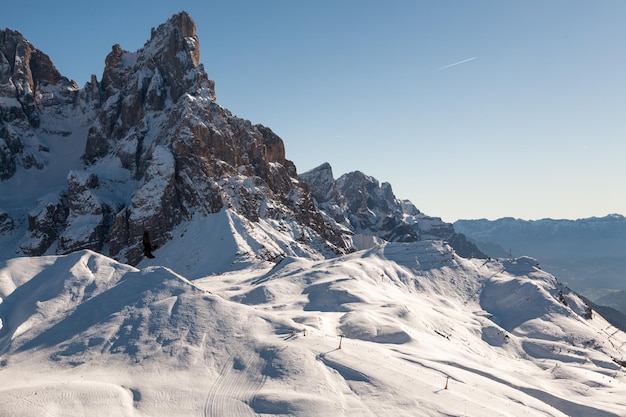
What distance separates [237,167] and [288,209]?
20112 mm

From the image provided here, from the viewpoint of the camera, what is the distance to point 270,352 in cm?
3247

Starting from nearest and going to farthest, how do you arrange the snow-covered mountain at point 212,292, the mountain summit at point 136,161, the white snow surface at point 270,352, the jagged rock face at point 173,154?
1. the white snow surface at point 270,352
2. the snow-covered mountain at point 212,292
3. the jagged rock face at point 173,154
4. the mountain summit at point 136,161

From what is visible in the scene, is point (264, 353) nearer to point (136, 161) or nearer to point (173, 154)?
point (173, 154)

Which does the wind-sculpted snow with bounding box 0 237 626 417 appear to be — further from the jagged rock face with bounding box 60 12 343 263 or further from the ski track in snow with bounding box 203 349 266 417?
the jagged rock face with bounding box 60 12 343 263

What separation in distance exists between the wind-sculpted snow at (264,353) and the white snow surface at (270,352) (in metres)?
0.13

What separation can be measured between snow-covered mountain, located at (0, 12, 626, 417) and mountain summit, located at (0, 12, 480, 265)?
60cm

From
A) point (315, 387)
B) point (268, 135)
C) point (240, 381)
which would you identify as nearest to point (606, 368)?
point (315, 387)

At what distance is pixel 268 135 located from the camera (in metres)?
165

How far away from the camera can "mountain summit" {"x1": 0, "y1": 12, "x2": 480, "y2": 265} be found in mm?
118938

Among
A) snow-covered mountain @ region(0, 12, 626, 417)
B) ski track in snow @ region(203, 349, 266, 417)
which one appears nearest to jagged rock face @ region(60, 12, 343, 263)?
snow-covered mountain @ region(0, 12, 626, 417)

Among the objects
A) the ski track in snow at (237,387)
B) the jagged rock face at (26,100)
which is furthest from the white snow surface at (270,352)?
the jagged rock face at (26,100)

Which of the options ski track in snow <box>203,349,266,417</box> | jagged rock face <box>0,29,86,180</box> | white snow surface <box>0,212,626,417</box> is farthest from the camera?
jagged rock face <box>0,29,86,180</box>

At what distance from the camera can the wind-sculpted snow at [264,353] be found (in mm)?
27219

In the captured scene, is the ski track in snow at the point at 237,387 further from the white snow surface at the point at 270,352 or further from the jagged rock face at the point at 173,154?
the jagged rock face at the point at 173,154
